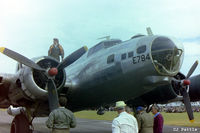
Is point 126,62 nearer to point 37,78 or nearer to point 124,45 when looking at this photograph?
point 124,45

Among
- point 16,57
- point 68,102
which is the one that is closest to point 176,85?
point 68,102

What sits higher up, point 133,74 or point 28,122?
point 133,74

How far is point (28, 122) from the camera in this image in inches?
389

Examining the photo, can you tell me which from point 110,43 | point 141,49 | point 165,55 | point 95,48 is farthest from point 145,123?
point 95,48

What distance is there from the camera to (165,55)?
26.3 ft

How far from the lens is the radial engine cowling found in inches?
354

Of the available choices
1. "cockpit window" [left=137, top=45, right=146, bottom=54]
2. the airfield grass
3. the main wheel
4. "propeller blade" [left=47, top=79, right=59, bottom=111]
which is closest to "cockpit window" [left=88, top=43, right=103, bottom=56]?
"cockpit window" [left=137, top=45, right=146, bottom=54]

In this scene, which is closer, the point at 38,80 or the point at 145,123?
the point at 145,123

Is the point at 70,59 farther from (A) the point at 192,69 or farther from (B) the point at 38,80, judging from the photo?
(A) the point at 192,69

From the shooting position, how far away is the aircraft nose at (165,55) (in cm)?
801

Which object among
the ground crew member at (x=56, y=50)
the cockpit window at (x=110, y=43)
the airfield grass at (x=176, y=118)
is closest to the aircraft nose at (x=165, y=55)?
the cockpit window at (x=110, y=43)

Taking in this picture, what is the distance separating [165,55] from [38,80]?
16.3ft

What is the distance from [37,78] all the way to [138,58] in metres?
4.11

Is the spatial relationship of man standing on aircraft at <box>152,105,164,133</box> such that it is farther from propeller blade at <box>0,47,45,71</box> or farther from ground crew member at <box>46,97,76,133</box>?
propeller blade at <box>0,47,45,71</box>
